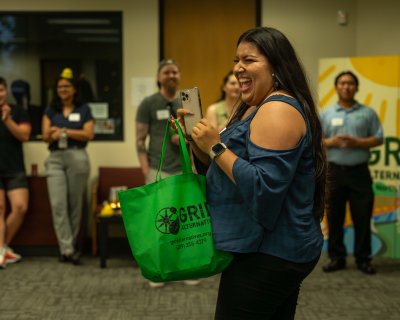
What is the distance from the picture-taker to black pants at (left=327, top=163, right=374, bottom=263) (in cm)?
477

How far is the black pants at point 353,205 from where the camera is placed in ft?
15.6

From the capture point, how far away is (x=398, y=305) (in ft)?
12.9

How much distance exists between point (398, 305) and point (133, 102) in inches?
130

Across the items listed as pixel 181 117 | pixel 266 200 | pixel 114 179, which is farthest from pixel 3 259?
pixel 266 200

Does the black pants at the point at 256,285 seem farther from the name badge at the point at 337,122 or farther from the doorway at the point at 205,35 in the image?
the doorway at the point at 205,35

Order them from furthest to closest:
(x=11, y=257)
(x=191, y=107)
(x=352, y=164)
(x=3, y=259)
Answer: (x=11, y=257) → (x=3, y=259) → (x=352, y=164) → (x=191, y=107)

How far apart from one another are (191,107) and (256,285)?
58 cm

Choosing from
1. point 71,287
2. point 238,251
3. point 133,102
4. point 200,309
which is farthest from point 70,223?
point 238,251

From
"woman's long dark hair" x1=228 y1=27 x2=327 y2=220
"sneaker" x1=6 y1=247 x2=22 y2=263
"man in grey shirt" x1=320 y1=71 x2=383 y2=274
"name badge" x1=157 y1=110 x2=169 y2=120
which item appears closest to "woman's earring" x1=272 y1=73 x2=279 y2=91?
"woman's long dark hair" x1=228 y1=27 x2=327 y2=220

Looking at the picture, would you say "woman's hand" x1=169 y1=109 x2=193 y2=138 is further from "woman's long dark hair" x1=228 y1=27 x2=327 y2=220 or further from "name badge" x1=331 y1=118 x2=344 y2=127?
"name badge" x1=331 y1=118 x2=344 y2=127

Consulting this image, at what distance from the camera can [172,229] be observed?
63.6 inches

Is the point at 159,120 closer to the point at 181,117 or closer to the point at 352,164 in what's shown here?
the point at 352,164

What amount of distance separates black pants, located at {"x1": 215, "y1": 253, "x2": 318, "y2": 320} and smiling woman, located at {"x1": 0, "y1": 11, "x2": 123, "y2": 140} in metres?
4.53

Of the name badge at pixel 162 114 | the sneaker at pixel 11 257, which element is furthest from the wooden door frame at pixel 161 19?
the sneaker at pixel 11 257
